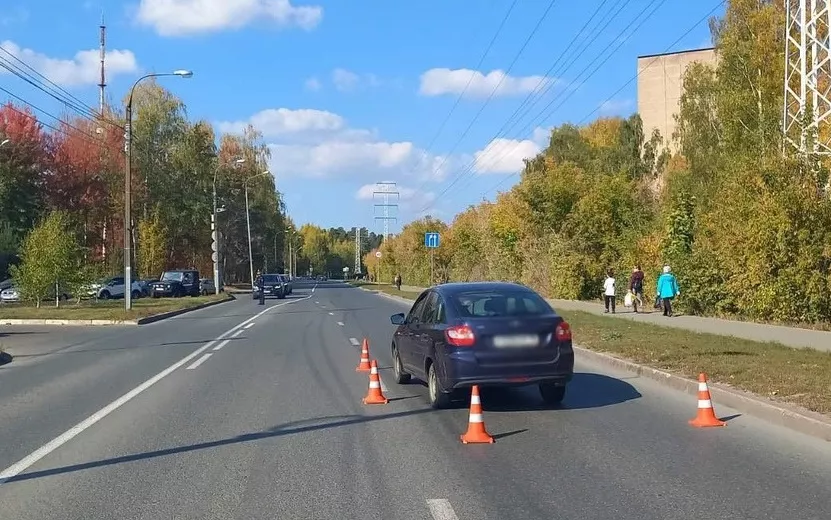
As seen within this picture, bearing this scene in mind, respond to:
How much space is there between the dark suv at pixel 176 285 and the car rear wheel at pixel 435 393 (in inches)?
1798

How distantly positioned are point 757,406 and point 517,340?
9.34 feet

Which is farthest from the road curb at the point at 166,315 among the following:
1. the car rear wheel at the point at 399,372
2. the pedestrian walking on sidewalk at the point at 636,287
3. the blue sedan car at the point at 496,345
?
the blue sedan car at the point at 496,345

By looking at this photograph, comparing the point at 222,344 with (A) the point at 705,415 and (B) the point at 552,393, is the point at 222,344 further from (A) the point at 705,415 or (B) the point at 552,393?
(A) the point at 705,415

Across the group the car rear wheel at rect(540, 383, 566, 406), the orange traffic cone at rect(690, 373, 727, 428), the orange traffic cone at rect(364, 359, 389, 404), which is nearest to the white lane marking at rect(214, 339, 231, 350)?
the orange traffic cone at rect(364, 359, 389, 404)

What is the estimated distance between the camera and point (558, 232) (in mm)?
40188

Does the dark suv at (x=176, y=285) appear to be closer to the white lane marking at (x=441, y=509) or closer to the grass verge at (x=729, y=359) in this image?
the grass verge at (x=729, y=359)

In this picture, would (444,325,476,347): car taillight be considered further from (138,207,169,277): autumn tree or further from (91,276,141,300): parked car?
(138,207,169,277): autumn tree

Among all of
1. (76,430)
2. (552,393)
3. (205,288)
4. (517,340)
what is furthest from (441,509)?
(205,288)

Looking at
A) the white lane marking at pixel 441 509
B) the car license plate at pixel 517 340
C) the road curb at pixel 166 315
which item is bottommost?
the white lane marking at pixel 441 509

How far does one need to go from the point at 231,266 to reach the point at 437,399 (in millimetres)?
86637

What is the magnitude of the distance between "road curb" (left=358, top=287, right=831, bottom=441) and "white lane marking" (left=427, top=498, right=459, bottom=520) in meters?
4.34

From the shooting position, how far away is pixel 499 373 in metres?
9.64

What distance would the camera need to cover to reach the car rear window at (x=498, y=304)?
10102 mm

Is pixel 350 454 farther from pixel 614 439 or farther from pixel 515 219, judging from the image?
pixel 515 219
